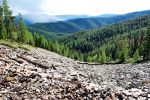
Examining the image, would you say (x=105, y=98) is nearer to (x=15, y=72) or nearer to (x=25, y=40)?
(x=15, y=72)

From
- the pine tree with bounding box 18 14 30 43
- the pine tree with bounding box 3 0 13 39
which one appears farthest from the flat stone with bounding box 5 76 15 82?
the pine tree with bounding box 18 14 30 43

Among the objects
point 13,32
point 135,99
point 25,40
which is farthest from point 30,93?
point 25,40

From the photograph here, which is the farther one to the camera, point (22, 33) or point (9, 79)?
point (22, 33)

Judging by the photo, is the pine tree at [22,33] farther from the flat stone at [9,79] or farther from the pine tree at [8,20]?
the flat stone at [9,79]

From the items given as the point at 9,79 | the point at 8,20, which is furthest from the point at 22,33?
the point at 9,79

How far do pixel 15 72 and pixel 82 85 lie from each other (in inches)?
355

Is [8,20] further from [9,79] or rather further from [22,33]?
[9,79]

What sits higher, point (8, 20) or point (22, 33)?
point (8, 20)

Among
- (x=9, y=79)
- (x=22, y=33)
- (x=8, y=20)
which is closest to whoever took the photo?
(x=9, y=79)

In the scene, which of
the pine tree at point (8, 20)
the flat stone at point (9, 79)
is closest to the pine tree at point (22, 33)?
the pine tree at point (8, 20)

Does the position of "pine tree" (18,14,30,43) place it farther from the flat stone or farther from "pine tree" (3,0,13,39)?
the flat stone

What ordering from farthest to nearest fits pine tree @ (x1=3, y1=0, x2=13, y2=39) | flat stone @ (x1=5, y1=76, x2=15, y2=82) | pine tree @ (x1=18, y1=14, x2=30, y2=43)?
pine tree @ (x1=18, y1=14, x2=30, y2=43) < pine tree @ (x1=3, y1=0, x2=13, y2=39) < flat stone @ (x1=5, y1=76, x2=15, y2=82)

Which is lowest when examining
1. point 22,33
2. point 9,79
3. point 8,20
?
point 22,33

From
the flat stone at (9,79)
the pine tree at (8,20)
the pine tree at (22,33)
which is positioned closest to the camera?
the flat stone at (9,79)
